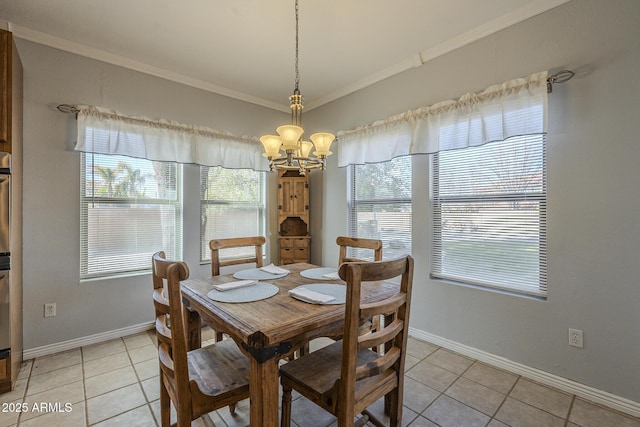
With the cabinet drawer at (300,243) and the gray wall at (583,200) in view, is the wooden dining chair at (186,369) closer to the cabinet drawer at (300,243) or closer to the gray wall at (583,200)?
the gray wall at (583,200)

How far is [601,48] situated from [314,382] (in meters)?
2.69

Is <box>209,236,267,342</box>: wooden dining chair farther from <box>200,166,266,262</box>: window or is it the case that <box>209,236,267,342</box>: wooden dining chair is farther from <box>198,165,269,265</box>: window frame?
<box>200,166,266,262</box>: window

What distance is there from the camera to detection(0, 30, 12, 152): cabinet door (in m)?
1.94

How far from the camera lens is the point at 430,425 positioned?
1681 millimetres

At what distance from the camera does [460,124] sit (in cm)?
245

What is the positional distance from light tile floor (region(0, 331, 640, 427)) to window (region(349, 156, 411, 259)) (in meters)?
1.15

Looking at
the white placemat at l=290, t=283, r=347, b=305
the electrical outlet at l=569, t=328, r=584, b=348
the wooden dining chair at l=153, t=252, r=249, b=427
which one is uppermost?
the white placemat at l=290, t=283, r=347, b=305

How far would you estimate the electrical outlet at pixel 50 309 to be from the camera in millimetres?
2465

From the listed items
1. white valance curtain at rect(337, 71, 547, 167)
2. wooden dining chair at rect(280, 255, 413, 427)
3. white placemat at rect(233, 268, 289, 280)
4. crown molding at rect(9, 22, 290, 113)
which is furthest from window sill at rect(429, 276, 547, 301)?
crown molding at rect(9, 22, 290, 113)

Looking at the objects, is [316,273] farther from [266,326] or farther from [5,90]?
[5,90]

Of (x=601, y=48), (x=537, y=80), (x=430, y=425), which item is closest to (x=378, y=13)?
(x=537, y=80)

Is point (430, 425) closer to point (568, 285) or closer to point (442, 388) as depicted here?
point (442, 388)

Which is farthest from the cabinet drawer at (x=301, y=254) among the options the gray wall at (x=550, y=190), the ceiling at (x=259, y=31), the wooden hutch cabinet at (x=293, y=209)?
the ceiling at (x=259, y=31)

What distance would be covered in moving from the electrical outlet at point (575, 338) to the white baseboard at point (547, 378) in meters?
0.26
